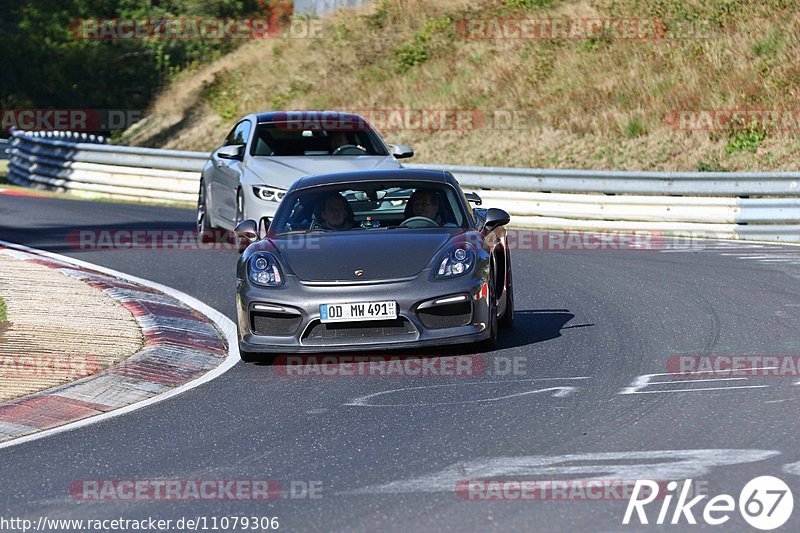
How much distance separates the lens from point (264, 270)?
989cm

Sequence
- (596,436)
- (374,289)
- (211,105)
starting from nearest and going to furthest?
(596,436), (374,289), (211,105)

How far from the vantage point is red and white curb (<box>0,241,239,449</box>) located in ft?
26.5

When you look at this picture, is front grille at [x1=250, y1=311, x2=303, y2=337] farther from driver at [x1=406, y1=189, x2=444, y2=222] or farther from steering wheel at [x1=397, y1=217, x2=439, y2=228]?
driver at [x1=406, y1=189, x2=444, y2=222]

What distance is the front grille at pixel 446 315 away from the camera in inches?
373

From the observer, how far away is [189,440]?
24.1 feet

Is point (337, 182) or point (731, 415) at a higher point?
point (337, 182)

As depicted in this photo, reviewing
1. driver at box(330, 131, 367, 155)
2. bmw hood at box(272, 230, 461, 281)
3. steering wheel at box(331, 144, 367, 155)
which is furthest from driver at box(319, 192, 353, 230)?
driver at box(330, 131, 367, 155)

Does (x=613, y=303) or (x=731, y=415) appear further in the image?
(x=613, y=303)

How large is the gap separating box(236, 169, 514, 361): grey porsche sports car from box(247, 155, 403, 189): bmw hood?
4.83 m

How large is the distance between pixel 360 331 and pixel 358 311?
0.54 ft

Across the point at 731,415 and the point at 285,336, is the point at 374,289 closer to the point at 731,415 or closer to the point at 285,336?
the point at 285,336

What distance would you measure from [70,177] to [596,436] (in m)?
21.8

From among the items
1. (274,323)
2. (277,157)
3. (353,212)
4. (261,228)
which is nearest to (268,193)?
(277,157)

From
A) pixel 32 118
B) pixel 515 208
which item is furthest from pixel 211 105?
pixel 515 208
